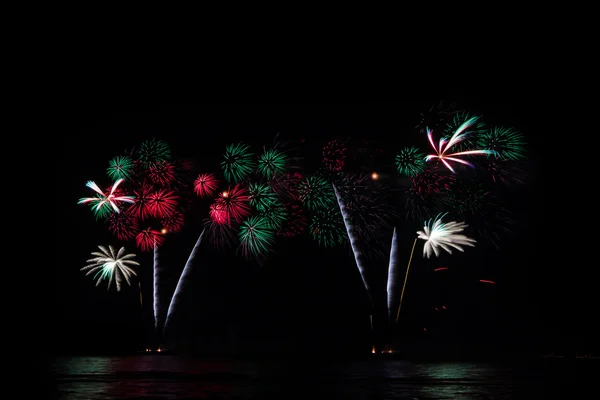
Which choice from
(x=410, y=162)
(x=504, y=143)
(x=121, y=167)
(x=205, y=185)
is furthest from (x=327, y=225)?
(x=121, y=167)

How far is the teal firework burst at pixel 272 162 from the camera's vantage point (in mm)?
33531

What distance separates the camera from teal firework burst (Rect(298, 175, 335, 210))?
33438 millimetres

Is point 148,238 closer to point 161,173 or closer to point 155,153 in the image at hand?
point 161,173

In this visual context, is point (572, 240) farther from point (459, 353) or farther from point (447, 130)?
point (447, 130)

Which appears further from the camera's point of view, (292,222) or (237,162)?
(237,162)

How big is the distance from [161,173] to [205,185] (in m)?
2.23

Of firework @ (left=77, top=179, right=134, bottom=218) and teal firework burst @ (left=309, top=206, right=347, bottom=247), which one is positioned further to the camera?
firework @ (left=77, top=179, right=134, bottom=218)

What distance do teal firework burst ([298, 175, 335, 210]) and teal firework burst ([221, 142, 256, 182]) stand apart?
2750 mm

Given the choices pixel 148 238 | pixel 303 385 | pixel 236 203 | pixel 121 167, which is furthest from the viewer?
pixel 121 167

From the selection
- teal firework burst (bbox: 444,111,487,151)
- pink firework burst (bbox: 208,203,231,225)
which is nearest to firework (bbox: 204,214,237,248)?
pink firework burst (bbox: 208,203,231,225)

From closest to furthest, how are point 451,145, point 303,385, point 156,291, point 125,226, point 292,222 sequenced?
point 303,385 < point 451,145 < point 292,222 < point 125,226 < point 156,291

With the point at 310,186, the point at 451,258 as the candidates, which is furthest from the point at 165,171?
the point at 451,258

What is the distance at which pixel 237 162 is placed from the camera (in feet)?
111

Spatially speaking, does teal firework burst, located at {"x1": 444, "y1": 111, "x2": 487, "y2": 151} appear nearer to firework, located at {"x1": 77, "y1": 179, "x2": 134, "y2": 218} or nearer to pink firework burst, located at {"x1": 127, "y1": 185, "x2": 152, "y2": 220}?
pink firework burst, located at {"x1": 127, "y1": 185, "x2": 152, "y2": 220}
